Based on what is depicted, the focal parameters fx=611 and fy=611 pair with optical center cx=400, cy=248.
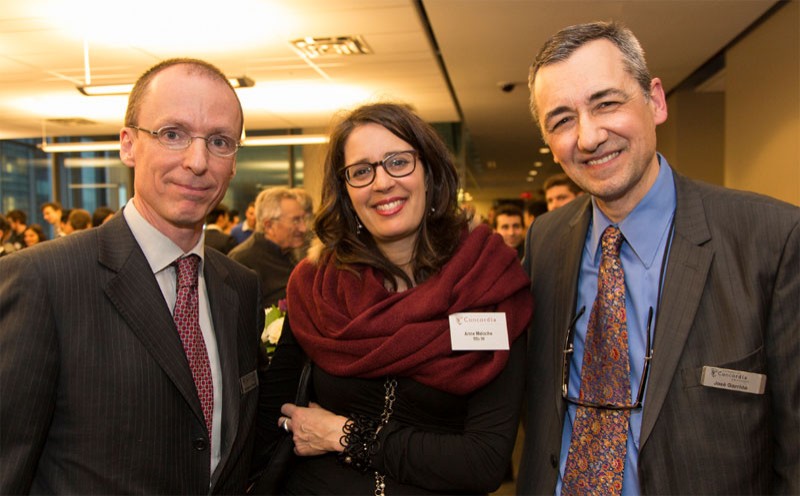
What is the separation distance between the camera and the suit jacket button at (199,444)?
1435 millimetres

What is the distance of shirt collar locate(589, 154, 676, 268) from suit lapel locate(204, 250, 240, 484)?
3.56ft

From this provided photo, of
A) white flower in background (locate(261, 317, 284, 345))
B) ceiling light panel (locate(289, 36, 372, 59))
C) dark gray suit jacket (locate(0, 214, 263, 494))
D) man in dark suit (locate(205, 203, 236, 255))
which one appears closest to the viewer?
dark gray suit jacket (locate(0, 214, 263, 494))

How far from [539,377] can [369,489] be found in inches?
22.5

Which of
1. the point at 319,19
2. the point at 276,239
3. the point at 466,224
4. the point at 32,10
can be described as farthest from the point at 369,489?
the point at 32,10

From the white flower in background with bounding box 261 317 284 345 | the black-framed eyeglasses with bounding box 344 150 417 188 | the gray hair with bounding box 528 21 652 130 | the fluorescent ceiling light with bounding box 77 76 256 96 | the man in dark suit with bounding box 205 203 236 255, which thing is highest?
the fluorescent ceiling light with bounding box 77 76 256 96

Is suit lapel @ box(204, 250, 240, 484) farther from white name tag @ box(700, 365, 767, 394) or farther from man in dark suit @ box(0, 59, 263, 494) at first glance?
white name tag @ box(700, 365, 767, 394)

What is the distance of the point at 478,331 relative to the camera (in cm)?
159

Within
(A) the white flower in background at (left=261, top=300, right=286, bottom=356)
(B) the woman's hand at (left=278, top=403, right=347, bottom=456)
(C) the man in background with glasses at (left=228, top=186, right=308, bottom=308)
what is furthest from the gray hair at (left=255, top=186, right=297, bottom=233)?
(B) the woman's hand at (left=278, top=403, right=347, bottom=456)

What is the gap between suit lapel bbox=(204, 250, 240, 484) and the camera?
5.07 ft

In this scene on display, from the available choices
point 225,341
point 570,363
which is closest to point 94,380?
point 225,341

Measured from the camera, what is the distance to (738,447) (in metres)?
1.37

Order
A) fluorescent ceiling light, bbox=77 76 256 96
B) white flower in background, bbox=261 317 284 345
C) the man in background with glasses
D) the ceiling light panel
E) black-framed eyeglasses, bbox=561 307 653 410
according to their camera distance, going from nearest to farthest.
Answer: black-framed eyeglasses, bbox=561 307 653 410, white flower in background, bbox=261 317 284 345, the man in background with glasses, fluorescent ceiling light, bbox=77 76 256 96, the ceiling light panel

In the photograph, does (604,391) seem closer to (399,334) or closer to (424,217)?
(399,334)

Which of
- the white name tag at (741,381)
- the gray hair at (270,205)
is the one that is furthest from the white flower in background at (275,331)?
the gray hair at (270,205)
